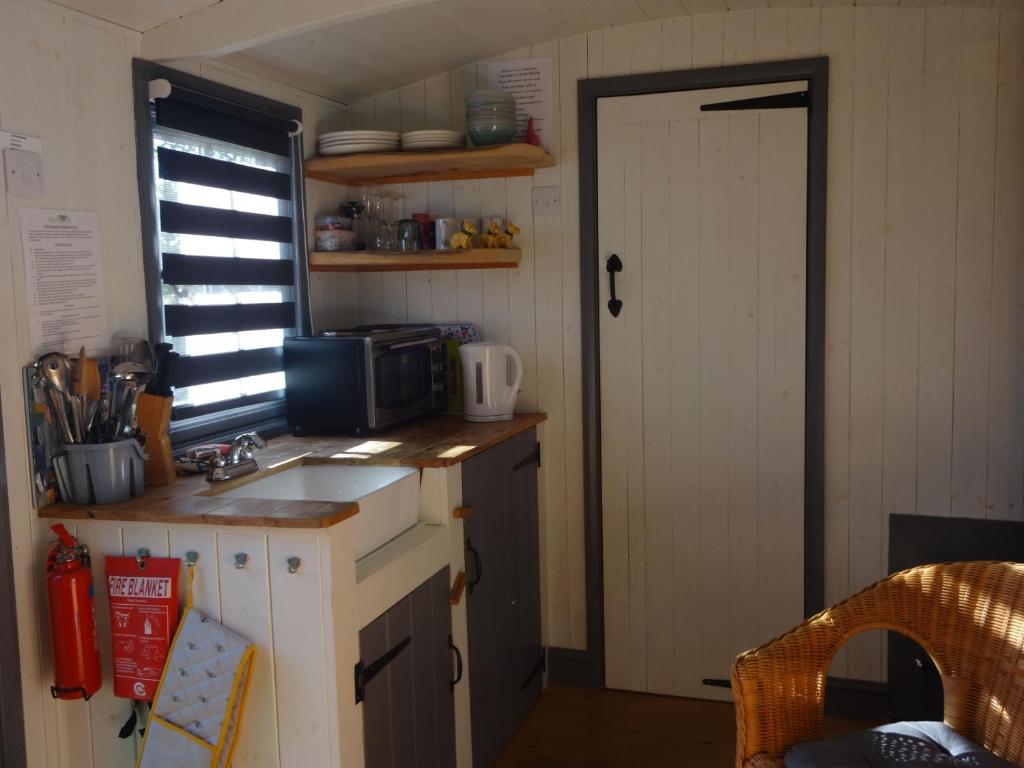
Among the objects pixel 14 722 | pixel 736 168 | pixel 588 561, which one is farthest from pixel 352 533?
pixel 736 168

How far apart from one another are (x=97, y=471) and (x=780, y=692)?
1470mm

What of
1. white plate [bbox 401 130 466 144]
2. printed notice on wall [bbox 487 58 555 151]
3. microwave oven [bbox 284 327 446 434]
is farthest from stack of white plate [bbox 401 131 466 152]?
microwave oven [bbox 284 327 446 434]

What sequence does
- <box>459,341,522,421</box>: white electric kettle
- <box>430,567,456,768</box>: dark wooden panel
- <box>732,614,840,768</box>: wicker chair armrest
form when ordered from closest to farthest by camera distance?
<box>732,614,840,768</box>: wicker chair armrest
<box>430,567,456,768</box>: dark wooden panel
<box>459,341,522,421</box>: white electric kettle

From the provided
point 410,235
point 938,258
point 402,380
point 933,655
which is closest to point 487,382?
point 402,380

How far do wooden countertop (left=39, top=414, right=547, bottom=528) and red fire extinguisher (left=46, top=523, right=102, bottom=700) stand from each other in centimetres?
8

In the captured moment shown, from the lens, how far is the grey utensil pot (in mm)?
2033

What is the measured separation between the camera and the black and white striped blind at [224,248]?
2.48 metres

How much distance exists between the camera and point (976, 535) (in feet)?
9.55

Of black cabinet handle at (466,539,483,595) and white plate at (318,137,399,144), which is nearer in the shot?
black cabinet handle at (466,539,483,595)

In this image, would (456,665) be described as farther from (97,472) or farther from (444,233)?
(444,233)

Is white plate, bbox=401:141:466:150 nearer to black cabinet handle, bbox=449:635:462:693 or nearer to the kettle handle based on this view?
the kettle handle

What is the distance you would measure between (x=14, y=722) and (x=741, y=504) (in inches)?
84.0

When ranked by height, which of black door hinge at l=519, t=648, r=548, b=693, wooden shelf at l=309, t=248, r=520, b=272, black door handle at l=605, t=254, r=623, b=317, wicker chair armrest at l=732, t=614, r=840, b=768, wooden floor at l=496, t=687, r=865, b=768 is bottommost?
wooden floor at l=496, t=687, r=865, b=768

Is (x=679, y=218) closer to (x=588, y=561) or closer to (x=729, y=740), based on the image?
(x=588, y=561)
